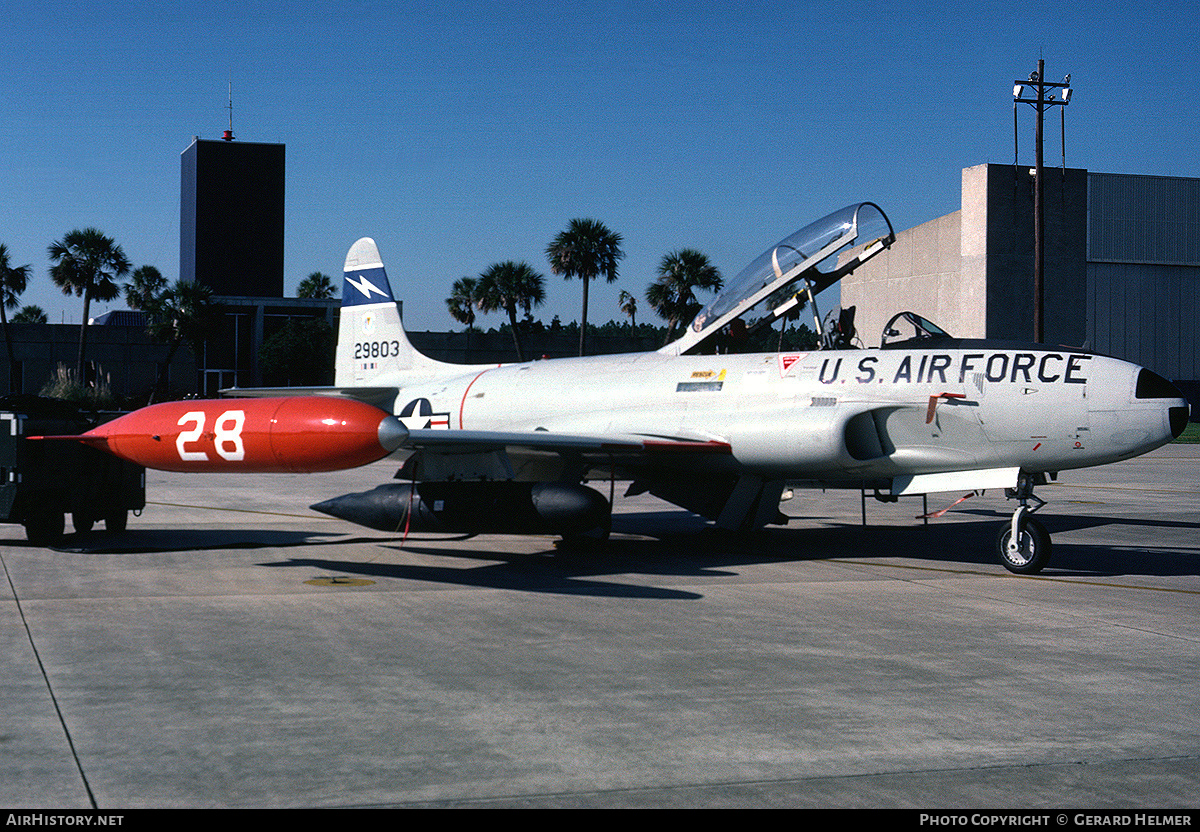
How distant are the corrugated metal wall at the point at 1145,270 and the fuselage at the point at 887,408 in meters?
→ 46.8

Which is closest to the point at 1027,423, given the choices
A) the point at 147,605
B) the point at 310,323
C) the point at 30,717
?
the point at 147,605

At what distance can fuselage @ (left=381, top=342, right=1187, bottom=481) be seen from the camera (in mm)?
10055

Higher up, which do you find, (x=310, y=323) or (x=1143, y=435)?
(x=310, y=323)

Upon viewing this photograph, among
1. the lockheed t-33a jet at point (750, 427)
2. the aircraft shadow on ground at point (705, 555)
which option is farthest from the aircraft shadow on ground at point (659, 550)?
the lockheed t-33a jet at point (750, 427)

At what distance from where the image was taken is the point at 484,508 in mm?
10469

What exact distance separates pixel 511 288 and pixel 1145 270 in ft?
114

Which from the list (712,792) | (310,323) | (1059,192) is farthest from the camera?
(310,323)

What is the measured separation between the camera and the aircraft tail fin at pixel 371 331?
16500 mm

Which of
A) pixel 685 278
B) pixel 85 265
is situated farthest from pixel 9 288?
pixel 685 278

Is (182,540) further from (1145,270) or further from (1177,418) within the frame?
(1145,270)

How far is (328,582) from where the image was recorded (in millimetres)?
9703

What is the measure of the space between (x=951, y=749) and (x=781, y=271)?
812 centimetres

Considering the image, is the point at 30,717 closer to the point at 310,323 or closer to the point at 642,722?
the point at 642,722

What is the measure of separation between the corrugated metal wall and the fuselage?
46.8 m
